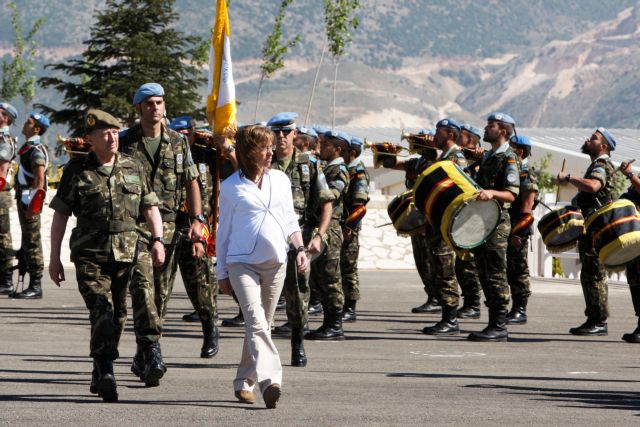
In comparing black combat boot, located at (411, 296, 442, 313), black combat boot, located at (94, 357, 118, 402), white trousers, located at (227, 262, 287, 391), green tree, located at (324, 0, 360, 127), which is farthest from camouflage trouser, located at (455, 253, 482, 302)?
green tree, located at (324, 0, 360, 127)

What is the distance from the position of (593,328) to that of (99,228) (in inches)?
274

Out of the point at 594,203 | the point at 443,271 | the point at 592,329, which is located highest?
the point at 594,203

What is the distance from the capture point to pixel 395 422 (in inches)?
314

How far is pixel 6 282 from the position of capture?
17766 mm

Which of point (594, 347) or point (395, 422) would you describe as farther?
point (594, 347)

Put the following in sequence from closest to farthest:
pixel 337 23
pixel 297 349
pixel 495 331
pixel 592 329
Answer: pixel 297 349
pixel 495 331
pixel 592 329
pixel 337 23

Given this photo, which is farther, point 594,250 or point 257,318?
point 594,250

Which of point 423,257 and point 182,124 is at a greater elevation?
point 182,124

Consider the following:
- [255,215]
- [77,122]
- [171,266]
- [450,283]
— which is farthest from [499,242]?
[77,122]

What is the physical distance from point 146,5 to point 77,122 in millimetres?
6434

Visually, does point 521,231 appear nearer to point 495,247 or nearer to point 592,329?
point 592,329

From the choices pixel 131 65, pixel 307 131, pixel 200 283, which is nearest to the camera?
pixel 200 283

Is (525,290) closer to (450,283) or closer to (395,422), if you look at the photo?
(450,283)

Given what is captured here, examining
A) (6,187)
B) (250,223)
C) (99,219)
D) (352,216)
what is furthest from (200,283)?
(6,187)
